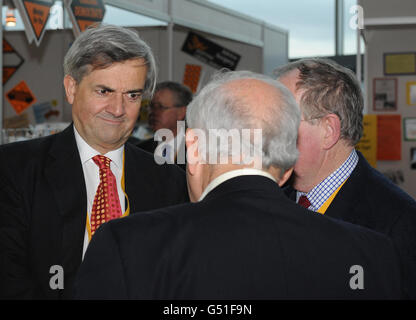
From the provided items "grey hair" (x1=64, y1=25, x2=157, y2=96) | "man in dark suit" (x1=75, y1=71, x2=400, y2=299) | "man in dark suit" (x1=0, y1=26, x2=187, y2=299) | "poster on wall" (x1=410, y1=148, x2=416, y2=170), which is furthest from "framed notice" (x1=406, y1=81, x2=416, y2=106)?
"man in dark suit" (x1=75, y1=71, x2=400, y2=299)

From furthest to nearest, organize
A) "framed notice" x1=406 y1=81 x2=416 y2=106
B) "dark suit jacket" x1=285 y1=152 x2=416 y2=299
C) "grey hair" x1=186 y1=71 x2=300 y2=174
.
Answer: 1. "framed notice" x1=406 y1=81 x2=416 y2=106
2. "dark suit jacket" x1=285 y1=152 x2=416 y2=299
3. "grey hair" x1=186 y1=71 x2=300 y2=174

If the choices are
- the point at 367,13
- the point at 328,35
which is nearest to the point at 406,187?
the point at 367,13

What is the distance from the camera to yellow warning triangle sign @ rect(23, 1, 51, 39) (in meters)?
3.98

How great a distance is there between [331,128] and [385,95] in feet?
9.92

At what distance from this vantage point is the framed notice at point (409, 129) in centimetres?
465

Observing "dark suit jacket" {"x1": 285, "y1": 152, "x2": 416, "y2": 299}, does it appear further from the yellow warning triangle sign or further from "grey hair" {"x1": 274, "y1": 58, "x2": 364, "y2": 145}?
the yellow warning triangle sign

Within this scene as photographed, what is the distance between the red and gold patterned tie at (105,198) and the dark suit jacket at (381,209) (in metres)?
0.70

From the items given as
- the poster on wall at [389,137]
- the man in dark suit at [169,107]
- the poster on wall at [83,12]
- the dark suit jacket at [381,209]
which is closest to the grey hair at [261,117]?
the dark suit jacket at [381,209]

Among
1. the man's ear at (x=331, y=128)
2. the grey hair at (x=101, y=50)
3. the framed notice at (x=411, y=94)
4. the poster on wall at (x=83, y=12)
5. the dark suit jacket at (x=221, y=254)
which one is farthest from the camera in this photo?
the framed notice at (x=411, y=94)

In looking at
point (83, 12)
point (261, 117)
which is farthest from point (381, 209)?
point (83, 12)

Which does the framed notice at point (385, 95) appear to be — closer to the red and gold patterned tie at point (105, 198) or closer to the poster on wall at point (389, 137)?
the poster on wall at point (389, 137)

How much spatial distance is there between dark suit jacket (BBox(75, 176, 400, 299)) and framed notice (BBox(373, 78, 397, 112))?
12.4 ft

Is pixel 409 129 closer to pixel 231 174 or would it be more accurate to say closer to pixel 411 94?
pixel 411 94
